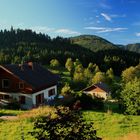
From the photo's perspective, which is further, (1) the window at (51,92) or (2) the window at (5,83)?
(1) the window at (51,92)

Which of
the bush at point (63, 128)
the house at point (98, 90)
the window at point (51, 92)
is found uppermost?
the bush at point (63, 128)

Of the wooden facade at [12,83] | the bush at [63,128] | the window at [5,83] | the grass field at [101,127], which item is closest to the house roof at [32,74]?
the wooden facade at [12,83]

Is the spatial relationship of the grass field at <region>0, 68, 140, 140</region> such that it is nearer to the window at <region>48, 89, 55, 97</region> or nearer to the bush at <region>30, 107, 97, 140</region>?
the bush at <region>30, 107, 97, 140</region>

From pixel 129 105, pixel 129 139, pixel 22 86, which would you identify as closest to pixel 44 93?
pixel 22 86

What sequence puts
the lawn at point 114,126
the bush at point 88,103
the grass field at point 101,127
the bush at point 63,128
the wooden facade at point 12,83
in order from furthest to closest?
the wooden facade at point 12,83
the bush at point 88,103
the lawn at point 114,126
the grass field at point 101,127
the bush at point 63,128

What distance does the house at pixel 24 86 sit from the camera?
4325 cm

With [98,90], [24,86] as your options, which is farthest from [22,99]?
[98,90]

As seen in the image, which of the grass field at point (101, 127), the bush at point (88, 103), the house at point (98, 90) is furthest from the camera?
the house at point (98, 90)

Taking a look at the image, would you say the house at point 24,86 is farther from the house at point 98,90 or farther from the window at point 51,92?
the house at point 98,90

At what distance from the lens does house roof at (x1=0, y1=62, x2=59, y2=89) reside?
146 feet

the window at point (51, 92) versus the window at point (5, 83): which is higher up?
the window at point (5, 83)

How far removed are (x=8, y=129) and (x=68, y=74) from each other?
88.8 m

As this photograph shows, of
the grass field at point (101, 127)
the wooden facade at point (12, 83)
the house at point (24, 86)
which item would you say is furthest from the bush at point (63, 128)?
the wooden facade at point (12, 83)

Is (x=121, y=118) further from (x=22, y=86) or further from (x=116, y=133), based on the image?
(x=22, y=86)
